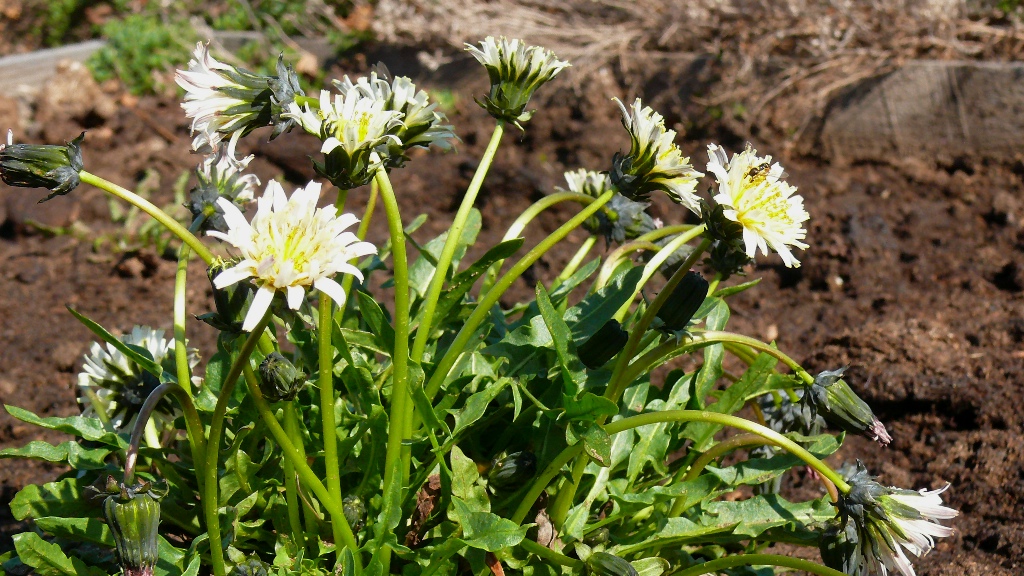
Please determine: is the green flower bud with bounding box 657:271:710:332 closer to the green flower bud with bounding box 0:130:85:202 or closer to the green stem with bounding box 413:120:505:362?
the green stem with bounding box 413:120:505:362

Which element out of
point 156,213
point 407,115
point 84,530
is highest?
point 407,115

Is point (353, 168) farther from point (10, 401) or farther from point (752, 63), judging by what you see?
point (752, 63)

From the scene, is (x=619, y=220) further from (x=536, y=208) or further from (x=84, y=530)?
(x=84, y=530)

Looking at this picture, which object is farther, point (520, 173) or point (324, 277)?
point (520, 173)

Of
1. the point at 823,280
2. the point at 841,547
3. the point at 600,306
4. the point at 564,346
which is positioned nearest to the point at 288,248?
the point at 564,346

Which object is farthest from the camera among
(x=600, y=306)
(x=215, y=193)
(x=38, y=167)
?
(x=215, y=193)

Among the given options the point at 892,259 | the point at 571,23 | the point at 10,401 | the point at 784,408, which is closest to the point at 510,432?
the point at 784,408

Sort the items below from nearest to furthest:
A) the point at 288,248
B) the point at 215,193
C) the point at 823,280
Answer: the point at 288,248 → the point at 215,193 → the point at 823,280

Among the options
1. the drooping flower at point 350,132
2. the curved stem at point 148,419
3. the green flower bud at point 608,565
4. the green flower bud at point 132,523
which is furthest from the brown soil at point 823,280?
the drooping flower at point 350,132
